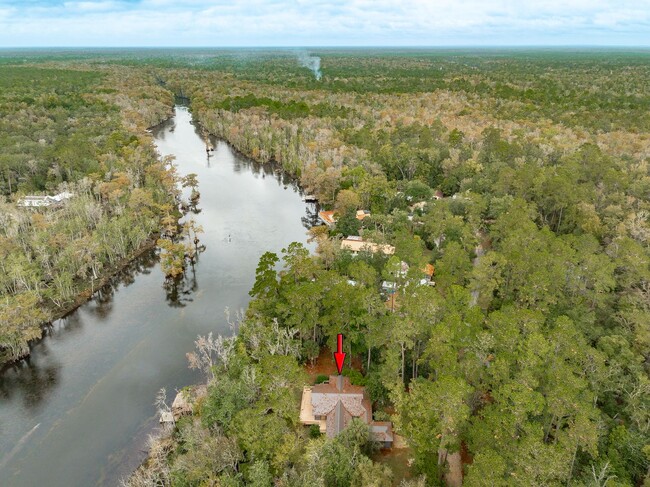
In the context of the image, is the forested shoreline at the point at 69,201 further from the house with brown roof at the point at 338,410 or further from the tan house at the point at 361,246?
the tan house at the point at 361,246

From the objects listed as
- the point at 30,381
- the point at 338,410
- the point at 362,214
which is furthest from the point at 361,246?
the point at 30,381

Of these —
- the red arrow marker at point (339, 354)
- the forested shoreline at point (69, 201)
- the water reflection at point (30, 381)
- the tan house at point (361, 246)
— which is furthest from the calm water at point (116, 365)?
the red arrow marker at point (339, 354)

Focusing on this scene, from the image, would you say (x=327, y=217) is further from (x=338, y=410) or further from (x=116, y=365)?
(x=338, y=410)

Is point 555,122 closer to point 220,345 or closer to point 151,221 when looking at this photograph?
point 151,221

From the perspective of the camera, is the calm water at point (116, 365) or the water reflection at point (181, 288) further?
the water reflection at point (181, 288)

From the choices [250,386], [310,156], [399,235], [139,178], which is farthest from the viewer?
[310,156]

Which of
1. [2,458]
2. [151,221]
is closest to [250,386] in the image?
[2,458]

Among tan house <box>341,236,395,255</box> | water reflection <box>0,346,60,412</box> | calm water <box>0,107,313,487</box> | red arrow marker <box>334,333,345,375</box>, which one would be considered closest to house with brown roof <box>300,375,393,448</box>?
red arrow marker <box>334,333,345,375</box>
